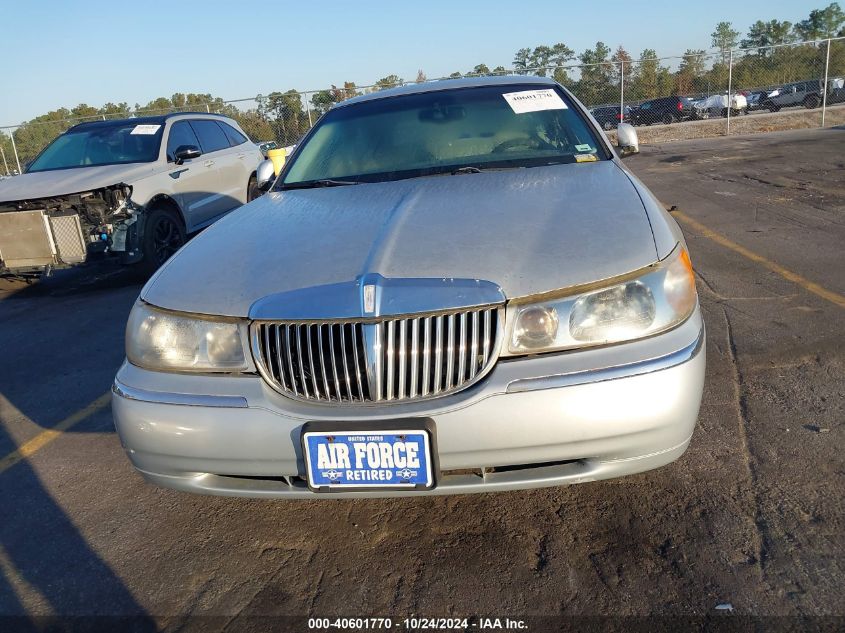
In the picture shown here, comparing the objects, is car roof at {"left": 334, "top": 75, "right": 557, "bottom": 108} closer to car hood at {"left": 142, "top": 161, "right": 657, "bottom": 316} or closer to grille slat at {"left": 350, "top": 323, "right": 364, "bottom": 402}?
car hood at {"left": 142, "top": 161, "right": 657, "bottom": 316}

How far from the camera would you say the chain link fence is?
1986cm

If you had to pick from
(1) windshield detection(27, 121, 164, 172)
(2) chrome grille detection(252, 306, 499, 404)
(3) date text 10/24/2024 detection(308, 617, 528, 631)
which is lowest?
(3) date text 10/24/2024 detection(308, 617, 528, 631)

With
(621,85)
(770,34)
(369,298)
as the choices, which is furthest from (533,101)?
(770,34)

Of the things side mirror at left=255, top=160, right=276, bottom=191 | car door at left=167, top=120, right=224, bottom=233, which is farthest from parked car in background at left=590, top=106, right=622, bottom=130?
side mirror at left=255, top=160, right=276, bottom=191

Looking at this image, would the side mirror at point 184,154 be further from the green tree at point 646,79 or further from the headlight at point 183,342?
the green tree at point 646,79

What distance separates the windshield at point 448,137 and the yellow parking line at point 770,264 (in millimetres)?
2175

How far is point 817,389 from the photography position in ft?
10.9

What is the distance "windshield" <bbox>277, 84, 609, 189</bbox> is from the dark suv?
67.8 ft

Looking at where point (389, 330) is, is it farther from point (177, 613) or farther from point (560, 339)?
point (177, 613)

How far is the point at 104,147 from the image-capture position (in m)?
7.68

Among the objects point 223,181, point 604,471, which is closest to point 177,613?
point 604,471

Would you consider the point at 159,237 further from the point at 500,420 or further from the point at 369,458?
the point at 500,420

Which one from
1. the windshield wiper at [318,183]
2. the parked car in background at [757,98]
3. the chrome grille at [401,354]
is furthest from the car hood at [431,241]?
the parked car in background at [757,98]

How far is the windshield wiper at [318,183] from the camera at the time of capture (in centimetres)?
345
